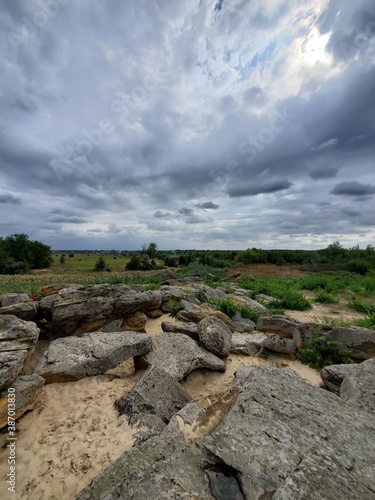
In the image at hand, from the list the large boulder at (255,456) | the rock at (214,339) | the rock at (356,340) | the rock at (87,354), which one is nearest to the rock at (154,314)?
the rock at (214,339)

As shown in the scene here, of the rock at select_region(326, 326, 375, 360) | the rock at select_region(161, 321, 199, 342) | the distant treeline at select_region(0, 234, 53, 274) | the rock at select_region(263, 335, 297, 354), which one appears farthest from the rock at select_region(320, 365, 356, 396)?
the distant treeline at select_region(0, 234, 53, 274)

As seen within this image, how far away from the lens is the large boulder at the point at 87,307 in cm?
689

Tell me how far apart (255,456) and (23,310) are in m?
6.94

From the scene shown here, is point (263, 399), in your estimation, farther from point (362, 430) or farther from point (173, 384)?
point (173, 384)

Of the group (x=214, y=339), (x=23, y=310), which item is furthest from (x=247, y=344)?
(x=23, y=310)

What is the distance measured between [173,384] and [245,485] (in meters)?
2.94

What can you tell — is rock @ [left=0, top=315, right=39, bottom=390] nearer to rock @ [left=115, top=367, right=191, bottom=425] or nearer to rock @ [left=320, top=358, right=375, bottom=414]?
rock @ [left=115, top=367, right=191, bottom=425]

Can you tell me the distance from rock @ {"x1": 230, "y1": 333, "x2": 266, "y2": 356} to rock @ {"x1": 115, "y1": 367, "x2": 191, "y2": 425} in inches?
121

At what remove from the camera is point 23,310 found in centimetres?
677

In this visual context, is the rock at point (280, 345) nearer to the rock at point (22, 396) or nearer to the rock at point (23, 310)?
the rock at point (22, 396)

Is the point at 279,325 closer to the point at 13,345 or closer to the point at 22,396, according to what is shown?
the point at 22,396

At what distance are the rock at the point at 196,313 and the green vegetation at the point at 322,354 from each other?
8.31 ft

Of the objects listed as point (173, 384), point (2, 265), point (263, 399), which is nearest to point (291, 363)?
point (173, 384)

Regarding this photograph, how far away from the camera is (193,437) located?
108 inches
